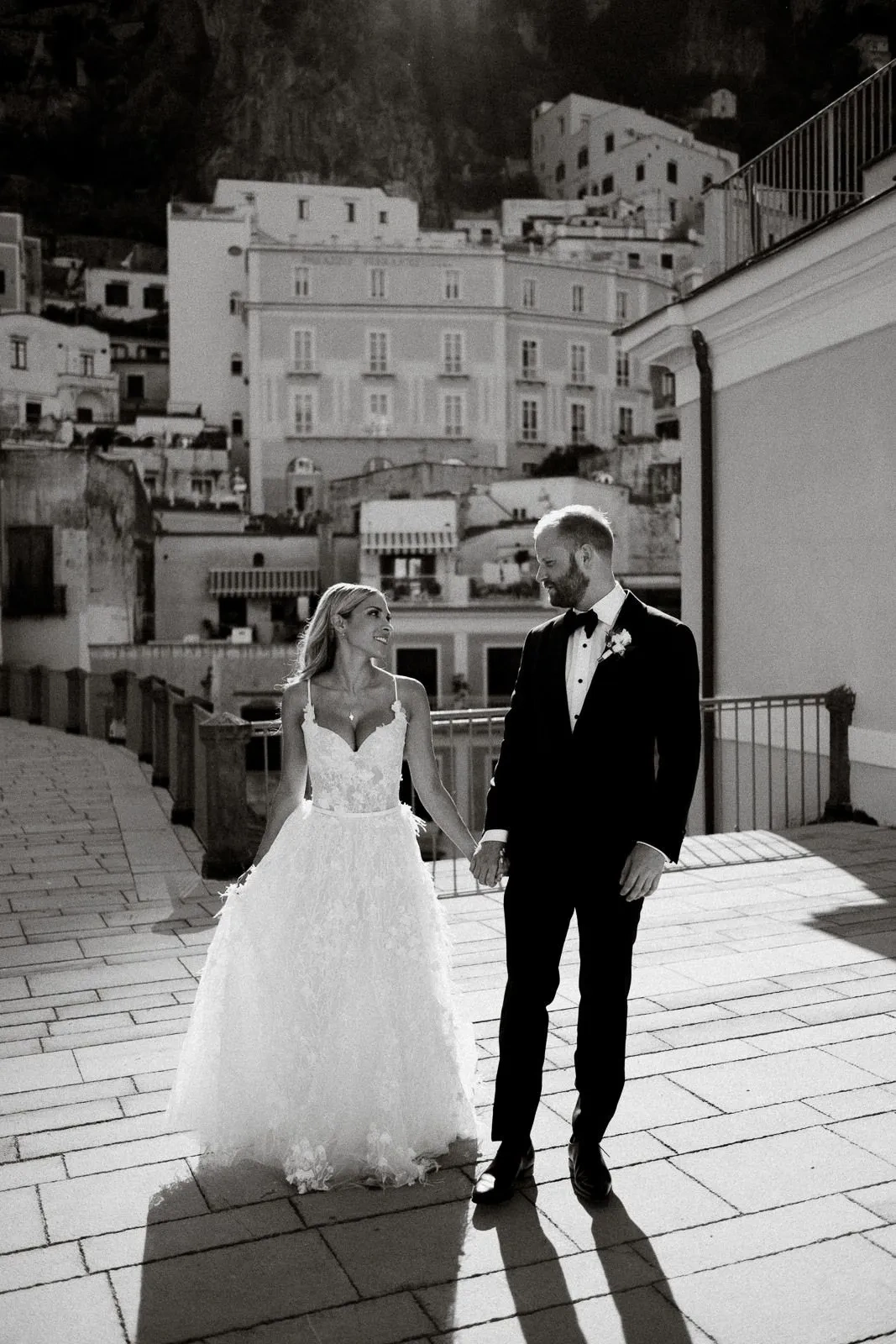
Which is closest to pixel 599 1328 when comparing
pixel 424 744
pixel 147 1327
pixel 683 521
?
pixel 147 1327

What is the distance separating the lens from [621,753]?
3150 millimetres

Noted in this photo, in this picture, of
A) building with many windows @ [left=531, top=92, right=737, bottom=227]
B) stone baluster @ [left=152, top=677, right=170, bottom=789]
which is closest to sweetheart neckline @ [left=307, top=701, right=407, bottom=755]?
stone baluster @ [left=152, top=677, right=170, bottom=789]

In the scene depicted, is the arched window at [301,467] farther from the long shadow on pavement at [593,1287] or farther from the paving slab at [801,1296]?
the paving slab at [801,1296]

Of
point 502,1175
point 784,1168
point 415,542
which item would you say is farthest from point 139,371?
point 784,1168

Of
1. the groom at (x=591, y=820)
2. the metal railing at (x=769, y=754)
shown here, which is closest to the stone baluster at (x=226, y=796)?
the metal railing at (x=769, y=754)

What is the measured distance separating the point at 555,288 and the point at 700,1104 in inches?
1975

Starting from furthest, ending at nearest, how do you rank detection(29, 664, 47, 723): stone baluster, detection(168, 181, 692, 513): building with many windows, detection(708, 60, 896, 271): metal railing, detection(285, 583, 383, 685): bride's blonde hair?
detection(168, 181, 692, 513): building with many windows
detection(29, 664, 47, 723): stone baluster
detection(708, 60, 896, 271): metal railing
detection(285, 583, 383, 685): bride's blonde hair

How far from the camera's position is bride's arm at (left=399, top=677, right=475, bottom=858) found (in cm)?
352

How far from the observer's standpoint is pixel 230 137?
219 feet

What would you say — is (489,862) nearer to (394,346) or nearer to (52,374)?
(394,346)

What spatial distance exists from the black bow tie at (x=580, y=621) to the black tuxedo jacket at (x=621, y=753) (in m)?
0.06

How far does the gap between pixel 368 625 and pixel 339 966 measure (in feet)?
3.19

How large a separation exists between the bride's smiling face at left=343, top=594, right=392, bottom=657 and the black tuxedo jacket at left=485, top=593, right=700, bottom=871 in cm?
50

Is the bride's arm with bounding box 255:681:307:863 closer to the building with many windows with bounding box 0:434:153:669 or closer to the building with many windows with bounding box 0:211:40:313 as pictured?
the building with many windows with bounding box 0:434:153:669
